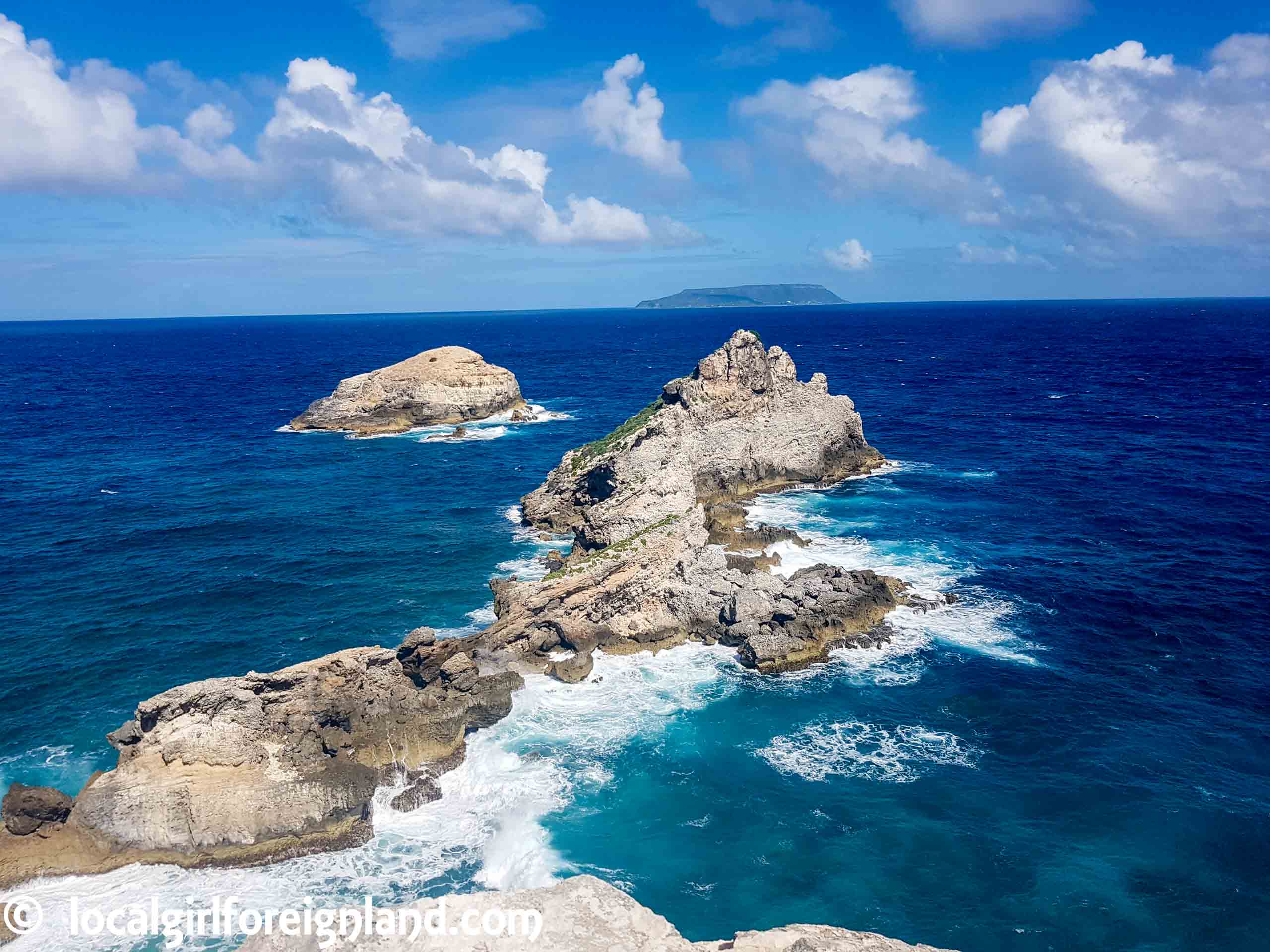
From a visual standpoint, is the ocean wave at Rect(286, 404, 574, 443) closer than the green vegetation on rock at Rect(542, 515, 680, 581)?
No

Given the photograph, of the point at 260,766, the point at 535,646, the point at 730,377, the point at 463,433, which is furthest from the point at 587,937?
the point at 463,433

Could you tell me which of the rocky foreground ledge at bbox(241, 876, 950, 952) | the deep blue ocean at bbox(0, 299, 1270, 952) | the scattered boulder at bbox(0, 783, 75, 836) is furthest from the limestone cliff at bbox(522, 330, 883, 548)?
the rocky foreground ledge at bbox(241, 876, 950, 952)

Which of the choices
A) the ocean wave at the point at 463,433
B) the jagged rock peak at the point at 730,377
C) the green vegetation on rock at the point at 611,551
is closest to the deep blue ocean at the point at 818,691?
the green vegetation on rock at the point at 611,551

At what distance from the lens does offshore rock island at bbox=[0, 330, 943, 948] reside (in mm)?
28422

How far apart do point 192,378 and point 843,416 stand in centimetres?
14159

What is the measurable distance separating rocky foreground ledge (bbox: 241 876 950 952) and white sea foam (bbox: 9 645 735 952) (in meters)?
10.0

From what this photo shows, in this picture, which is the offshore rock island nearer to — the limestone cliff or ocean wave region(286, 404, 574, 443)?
the limestone cliff

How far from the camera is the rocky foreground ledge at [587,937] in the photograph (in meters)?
16.6

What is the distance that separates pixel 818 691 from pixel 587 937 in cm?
2383

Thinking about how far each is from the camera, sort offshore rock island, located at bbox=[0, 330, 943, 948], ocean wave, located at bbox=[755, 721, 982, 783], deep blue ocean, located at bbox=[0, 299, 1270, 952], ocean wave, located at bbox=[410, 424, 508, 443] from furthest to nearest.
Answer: ocean wave, located at bbox=[410, 424, 508, 443]
ocean wave, located at bbox=[755, 721, 982, 783]
offshore rock island, located at bbox=[0, 330, 943, 948]
deep blue ocean, located at bbox=[0, 299, 1270, 952]

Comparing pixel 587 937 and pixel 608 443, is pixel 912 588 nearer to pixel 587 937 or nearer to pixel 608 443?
pixel 608 443

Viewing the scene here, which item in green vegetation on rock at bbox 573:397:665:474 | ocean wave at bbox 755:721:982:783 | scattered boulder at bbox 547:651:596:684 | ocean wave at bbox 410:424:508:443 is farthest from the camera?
ocean wave at bbox 410:424:508:443

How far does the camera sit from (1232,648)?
4131 centimetres

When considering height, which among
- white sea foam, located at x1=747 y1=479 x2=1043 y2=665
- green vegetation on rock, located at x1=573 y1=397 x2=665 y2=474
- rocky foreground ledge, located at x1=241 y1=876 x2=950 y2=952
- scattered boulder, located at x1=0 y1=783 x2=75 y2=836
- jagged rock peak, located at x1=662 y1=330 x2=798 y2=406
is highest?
jagged rock peak, located at x1=662 y1=330 x2=798 y2=406
